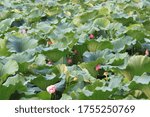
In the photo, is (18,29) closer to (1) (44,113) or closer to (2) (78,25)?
(2) (78,25)

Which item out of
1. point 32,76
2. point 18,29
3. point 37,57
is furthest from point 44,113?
point 18,29

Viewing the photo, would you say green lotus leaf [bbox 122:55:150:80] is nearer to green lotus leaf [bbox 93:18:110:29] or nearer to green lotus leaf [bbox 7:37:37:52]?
green lotus leaf [bbox 7:37:37:52]

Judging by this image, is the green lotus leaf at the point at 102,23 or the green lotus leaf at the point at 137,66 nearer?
the green lotus leaf at the point at 137,66

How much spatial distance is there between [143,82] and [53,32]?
1.93 meters

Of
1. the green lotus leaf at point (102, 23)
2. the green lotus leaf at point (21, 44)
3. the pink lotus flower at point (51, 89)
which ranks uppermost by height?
the pink lotus flower at point (51, 89)

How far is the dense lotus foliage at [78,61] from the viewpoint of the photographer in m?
3.17

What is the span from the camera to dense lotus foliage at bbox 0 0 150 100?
10.4 feet

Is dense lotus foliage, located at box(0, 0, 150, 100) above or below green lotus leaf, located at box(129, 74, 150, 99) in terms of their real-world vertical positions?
below

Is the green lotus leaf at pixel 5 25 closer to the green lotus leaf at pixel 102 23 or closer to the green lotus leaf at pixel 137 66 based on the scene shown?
the green lotus leaf at pixel 102 23

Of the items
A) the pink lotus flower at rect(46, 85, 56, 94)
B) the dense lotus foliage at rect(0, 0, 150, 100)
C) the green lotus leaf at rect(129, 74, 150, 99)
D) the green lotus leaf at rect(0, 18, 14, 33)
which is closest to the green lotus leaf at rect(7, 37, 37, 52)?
the dense lotus foliage at rect(0, 0, 150, 100)

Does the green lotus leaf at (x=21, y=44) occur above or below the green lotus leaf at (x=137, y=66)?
below

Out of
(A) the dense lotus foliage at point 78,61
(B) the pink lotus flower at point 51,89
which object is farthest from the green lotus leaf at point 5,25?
(B) the pink lotus flower at point 51,89

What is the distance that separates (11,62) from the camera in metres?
3.54

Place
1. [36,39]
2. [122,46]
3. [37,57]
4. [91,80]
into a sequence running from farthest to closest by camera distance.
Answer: [36,39]
[122,46]
[37,57]
[91,80]
